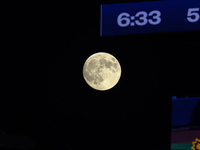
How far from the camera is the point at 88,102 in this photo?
175 inches

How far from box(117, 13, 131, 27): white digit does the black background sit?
0.85 metres

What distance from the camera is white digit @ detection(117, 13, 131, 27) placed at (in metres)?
3.43

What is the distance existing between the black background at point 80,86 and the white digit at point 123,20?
852mm

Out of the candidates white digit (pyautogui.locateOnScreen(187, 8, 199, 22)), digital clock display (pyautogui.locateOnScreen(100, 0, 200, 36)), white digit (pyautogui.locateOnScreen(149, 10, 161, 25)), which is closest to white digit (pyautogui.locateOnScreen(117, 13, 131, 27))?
digital clock display (pyautogui.locateOnScreen(100, 0, 200, 36))

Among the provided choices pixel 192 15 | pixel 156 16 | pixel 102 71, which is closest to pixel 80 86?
pixel 102 71

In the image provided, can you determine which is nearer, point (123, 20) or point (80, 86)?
point (123, 20)

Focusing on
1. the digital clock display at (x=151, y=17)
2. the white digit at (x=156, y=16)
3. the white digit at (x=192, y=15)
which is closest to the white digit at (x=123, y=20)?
the digital clock display at (x=151, y=17)

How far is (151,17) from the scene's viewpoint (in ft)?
10.9

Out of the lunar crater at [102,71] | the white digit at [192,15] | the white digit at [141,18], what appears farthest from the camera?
the lunar crater at [102,71]

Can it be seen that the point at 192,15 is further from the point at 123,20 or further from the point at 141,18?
the point at 123,20

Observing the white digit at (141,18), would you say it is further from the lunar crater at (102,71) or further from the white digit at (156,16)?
the lunar crater at (102,71)

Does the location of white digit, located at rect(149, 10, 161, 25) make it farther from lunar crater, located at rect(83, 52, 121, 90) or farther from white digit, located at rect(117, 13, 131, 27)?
lunar crater, located at rect(83, 52, 121, 90)

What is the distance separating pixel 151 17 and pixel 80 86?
5.53ft

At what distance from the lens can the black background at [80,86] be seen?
168 inches
